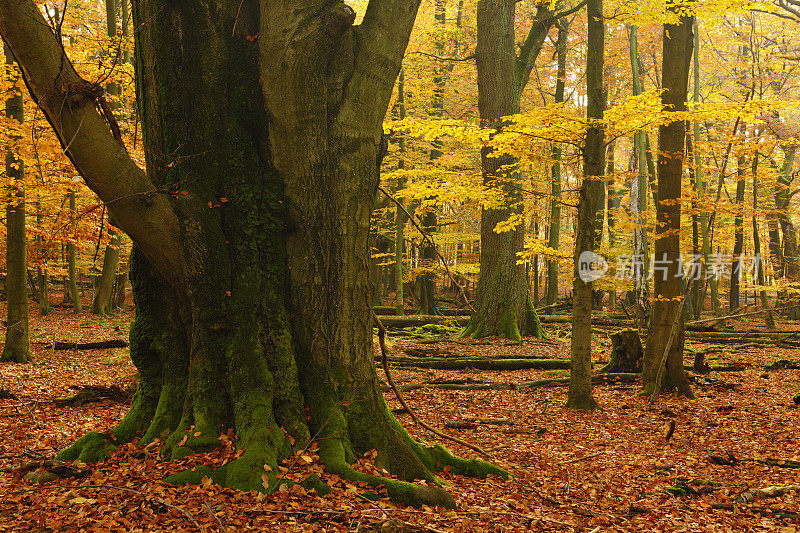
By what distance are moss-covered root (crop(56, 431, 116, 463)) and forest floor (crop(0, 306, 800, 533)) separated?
0.34ft

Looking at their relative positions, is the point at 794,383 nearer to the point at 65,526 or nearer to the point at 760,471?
the point at 760,471

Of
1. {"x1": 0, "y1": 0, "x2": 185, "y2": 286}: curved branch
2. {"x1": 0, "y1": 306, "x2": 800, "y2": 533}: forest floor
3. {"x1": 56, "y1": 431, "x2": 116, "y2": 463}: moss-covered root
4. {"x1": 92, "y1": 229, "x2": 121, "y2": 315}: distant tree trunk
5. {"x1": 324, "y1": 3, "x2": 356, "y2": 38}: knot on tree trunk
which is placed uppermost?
{"x1": 324, "y1": 3, "x2": 356, "y2": 38}: knot on tree trunk

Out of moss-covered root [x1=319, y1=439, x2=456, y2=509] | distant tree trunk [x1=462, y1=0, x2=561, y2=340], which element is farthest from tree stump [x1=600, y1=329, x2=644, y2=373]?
moss-covered root [x1=319, y1=439, x2=456, y2=509]

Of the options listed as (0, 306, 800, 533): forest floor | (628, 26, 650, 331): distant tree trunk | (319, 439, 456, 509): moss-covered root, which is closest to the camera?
(0, 306, 800, 533): forest floor

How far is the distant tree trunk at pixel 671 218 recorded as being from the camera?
27.8 feet

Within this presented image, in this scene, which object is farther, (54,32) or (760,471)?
(760,471)

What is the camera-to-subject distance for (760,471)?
214 inches

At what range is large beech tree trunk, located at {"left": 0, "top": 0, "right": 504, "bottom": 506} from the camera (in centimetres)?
404

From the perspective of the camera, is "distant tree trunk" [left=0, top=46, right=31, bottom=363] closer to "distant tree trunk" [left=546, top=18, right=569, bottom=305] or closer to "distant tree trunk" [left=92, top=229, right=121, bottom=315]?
"distant tree trunk" [left=92, top=229, right=121, bottom=315]

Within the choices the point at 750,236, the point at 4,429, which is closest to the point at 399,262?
the point at 4,429

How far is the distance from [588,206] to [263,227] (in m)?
5.05

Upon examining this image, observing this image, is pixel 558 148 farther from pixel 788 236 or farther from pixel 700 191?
pixel 788 236

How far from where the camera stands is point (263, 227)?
4199 millimetres

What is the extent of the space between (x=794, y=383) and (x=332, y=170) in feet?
33.3
